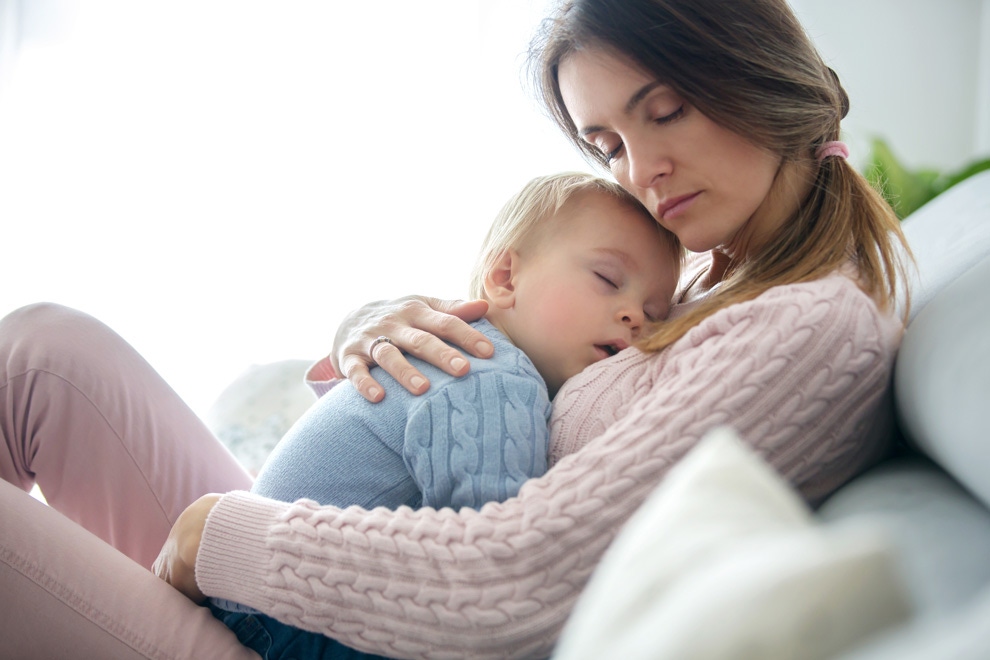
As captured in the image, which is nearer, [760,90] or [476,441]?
[476,441]

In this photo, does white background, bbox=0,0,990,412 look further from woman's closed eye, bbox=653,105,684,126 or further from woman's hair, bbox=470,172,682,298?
woman's closed eye, bbox=653,105,684,126

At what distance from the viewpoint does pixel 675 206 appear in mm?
1193

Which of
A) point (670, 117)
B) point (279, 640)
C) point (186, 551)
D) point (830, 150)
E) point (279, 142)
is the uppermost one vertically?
point (279, 142)

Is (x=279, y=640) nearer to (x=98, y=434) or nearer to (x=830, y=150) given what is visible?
(x=98, y=434)

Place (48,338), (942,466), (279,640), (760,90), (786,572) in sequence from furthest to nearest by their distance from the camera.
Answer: (48,338)
(760,90)
(279,640)
(942,466)
(786,572)

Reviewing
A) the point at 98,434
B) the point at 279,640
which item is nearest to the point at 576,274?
the point at 279,640

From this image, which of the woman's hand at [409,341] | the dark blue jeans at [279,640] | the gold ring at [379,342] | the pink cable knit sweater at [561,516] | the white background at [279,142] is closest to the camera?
the pink cable knit sweater at [561,516]

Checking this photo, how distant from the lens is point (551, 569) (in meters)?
0.81

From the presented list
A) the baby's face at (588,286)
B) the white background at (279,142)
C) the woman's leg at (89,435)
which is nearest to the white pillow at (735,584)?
the baby's face at (588,286)

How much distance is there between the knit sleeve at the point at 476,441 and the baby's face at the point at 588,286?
182 mm

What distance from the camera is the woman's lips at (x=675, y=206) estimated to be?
118 centimetres

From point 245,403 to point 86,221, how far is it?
1589mm

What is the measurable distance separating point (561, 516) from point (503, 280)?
575 millimetres

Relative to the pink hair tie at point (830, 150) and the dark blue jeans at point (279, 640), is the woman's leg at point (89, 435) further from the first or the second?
the pink hair tie at point (830, 150)
